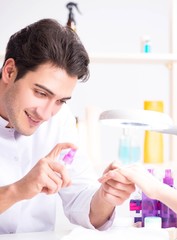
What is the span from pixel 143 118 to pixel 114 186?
38cm

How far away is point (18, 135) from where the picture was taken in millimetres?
1601

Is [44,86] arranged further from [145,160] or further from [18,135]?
[145,160]

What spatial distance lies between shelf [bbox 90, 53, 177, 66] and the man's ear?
0.60 metres

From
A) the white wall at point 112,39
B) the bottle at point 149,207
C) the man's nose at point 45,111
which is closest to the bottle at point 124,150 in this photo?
the white wall at point 112,39

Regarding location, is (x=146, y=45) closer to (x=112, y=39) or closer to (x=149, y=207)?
(x=112, y=39)

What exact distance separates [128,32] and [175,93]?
1.45ft

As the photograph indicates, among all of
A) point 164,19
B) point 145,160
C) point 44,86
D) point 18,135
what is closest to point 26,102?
point 44,86

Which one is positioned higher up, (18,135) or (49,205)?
(18,135)

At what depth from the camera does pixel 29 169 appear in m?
1.60

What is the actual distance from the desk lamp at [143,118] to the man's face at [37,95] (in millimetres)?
314

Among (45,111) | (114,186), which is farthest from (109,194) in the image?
(45,111)

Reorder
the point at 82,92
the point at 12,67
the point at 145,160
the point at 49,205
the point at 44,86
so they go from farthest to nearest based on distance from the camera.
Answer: the point at 82,92, the point at 145,160, the point at 49,205, the point at 12,67, the point at 44,86

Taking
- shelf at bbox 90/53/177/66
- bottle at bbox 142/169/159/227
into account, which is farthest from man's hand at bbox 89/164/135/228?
shelf at bbox 90/53/177/66

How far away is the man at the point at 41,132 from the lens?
1407mm
